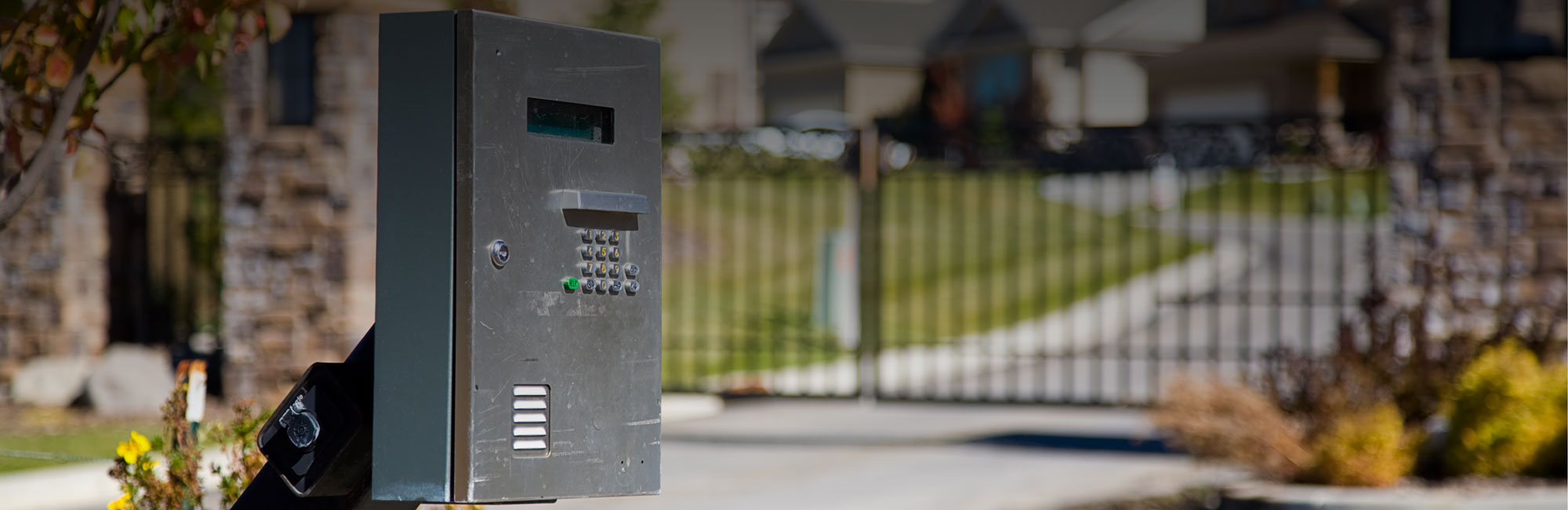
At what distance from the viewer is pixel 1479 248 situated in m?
8.95

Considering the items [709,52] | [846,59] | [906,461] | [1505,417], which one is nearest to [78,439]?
Answer: [906,461]

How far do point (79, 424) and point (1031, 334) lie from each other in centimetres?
1126

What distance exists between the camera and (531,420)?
2.58m

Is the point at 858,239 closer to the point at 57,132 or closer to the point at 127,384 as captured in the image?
the point at 127,384

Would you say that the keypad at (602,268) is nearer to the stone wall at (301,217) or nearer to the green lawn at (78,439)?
the green lawn at (78,439)

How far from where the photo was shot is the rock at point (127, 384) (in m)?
10.8

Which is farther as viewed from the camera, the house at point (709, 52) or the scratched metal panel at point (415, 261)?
the house at point (709, 52)

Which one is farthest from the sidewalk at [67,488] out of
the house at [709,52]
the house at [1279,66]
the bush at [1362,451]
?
the house at [1279,66]

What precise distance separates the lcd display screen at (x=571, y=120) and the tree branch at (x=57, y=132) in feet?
3.83

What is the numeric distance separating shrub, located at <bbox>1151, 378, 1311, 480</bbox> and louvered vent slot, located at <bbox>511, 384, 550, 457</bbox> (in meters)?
4.92

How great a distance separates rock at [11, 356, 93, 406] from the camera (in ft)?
36.3

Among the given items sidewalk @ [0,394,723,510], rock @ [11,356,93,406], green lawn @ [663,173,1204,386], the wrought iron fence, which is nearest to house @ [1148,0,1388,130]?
the wrought iron fence

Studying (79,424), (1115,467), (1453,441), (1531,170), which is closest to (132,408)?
(79,424)

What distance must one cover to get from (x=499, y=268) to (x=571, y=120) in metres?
0.33
